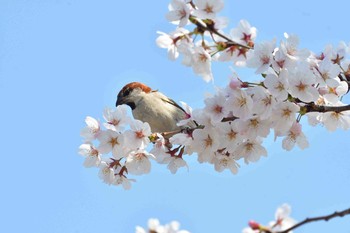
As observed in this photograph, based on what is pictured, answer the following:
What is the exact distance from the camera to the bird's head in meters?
8.36

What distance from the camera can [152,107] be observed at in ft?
26.4

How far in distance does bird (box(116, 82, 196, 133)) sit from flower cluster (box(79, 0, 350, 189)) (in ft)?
8.48

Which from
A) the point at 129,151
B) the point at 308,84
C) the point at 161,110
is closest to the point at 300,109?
the point at 308,84

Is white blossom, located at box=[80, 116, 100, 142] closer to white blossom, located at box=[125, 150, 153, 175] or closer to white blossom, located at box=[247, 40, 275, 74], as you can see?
white blossom, located at box=[125, 150, 153, 175]

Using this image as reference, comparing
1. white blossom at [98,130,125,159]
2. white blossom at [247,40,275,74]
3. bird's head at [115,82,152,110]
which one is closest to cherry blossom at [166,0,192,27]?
white blossom at [247,40,275,74]

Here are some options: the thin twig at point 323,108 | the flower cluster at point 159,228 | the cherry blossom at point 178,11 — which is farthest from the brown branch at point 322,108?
the flower cluster at point 159,228

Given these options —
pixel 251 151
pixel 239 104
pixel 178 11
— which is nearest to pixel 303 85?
pixel 239 104

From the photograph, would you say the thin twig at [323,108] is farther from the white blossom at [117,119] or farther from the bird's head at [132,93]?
the bird's head at [132,93]

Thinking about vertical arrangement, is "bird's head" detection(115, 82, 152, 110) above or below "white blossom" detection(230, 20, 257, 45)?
above

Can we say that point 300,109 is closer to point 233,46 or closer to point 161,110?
point 233,46

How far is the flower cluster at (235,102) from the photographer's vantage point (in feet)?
14.1

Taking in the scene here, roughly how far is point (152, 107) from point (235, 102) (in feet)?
12.1

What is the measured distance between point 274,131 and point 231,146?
30 centimetres

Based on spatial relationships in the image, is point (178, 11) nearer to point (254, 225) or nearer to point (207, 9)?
point (207, 9)
